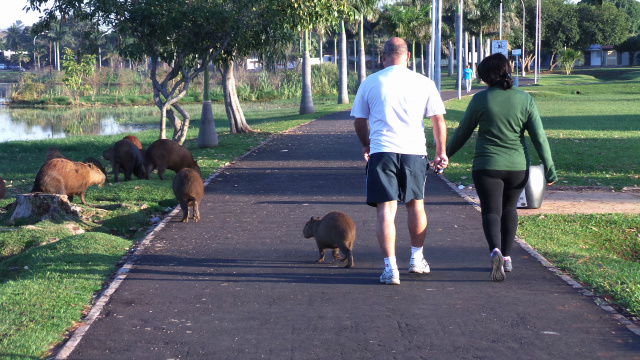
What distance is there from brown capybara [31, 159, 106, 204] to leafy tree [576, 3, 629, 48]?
269ft

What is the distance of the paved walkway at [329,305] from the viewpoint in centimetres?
449

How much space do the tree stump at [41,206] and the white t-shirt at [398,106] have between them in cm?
506

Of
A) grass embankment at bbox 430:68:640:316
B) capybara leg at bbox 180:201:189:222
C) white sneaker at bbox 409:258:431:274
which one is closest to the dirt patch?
grass embankment at bbox 430:68:640:316

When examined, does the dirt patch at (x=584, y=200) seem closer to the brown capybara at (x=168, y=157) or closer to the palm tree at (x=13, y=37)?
the brown capybara at (x=168, y=157)

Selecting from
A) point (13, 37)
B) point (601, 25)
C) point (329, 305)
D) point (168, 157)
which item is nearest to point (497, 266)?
point (329, 305)

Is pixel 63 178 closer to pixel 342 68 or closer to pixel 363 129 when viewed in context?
pixel 363 129

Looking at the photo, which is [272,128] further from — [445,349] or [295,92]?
[295,92]

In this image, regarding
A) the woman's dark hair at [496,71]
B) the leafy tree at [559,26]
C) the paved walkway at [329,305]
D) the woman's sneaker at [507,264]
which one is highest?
the leafy tree at [559,26]

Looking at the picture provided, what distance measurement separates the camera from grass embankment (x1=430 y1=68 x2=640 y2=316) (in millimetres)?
6098

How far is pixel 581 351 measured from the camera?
4.39 meters

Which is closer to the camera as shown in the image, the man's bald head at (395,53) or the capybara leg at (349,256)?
the man's bald head at (395,53)

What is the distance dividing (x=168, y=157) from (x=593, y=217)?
7.27m

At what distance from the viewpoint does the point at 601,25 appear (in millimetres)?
81938

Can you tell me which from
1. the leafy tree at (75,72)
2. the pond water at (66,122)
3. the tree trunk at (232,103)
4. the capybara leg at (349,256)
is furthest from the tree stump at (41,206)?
the leafy tree at (75,72)
